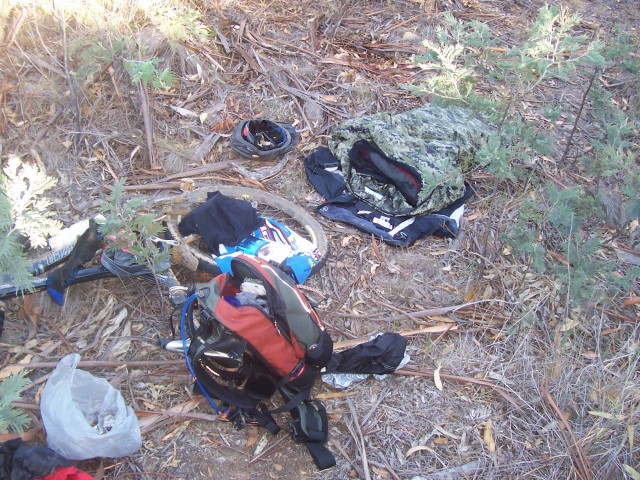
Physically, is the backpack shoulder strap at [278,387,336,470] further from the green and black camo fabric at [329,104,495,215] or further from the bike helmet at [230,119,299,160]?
the bike helmet at [230,119,299,160]

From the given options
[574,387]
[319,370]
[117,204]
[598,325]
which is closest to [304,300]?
[319,370]

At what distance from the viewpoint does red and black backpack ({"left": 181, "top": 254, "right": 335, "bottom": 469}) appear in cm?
284

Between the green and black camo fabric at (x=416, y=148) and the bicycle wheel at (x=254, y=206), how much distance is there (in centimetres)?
51

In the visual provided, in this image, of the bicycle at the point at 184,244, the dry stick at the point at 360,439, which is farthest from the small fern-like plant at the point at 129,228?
the dry stick at the point at 360,439

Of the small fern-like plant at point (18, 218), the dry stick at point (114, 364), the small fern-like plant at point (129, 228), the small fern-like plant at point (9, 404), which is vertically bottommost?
the dry stick at point (114, 364)

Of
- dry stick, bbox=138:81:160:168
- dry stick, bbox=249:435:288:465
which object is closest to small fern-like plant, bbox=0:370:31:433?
dry stick, bbox=249:435:288:465

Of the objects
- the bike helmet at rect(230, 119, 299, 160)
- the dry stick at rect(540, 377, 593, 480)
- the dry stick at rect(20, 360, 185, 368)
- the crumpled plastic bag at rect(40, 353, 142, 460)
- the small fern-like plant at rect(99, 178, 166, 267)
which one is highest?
the small fern-like plant at rect(99, 178, 166, 267)

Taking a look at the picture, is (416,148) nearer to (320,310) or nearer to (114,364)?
(320,310)

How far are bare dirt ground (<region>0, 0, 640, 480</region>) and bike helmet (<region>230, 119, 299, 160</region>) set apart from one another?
4.0 inches

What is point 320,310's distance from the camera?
11.7 ft

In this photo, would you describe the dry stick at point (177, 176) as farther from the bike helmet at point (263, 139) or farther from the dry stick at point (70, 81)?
the dry stick at point (70, 81)

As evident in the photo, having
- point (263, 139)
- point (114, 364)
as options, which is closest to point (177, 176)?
point (263, 139)

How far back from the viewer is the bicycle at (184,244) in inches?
127

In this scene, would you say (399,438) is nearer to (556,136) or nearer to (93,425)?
(93,425)
